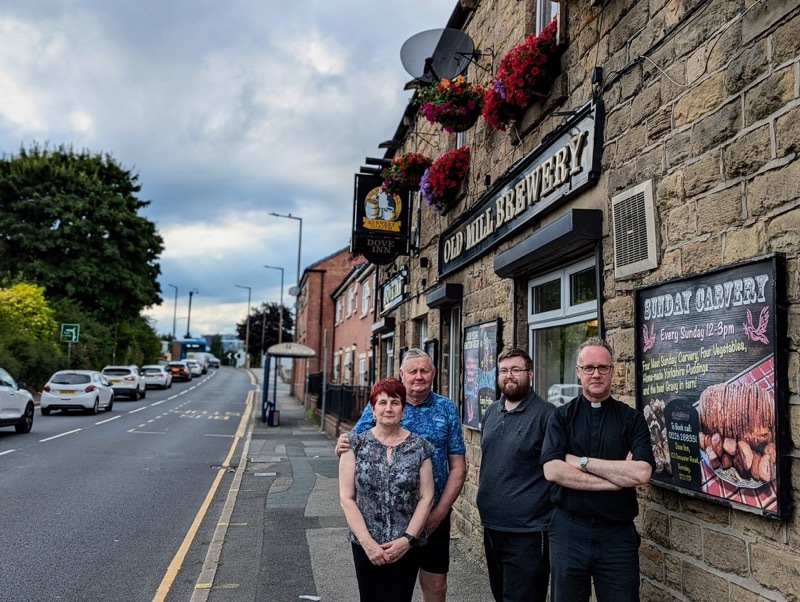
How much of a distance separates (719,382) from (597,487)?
2.54 ft

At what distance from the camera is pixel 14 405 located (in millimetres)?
16359

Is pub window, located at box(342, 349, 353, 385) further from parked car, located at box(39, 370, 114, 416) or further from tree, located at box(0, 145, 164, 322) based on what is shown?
tree, located at box(0, 145, 164, 322)

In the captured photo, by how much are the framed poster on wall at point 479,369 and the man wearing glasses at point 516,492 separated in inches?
97.5

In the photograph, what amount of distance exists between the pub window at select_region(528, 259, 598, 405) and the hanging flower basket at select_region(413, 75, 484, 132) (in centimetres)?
233

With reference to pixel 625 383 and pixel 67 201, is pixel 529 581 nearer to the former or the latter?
pixel 625 383

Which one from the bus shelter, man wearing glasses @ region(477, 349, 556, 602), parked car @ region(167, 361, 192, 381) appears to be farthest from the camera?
parked car @ region(167, 361, 192, 381)

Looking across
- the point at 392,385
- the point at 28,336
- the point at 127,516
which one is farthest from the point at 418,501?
the point at 28,336

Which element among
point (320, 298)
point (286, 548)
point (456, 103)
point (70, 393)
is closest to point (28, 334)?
point (70, 393)

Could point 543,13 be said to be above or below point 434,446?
above

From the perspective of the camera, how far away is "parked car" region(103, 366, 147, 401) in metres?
33.1

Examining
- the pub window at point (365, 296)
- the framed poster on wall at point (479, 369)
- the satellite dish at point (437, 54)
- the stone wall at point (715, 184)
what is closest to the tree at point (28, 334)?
the pub window at point (365, 296)

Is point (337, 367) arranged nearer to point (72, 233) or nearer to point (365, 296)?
point (365, 296)

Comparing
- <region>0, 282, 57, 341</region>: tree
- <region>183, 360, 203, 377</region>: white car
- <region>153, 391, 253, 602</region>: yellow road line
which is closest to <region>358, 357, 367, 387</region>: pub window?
<region>153, 391, 253, 602</region>: yellow road line

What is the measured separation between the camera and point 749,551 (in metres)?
3.15
